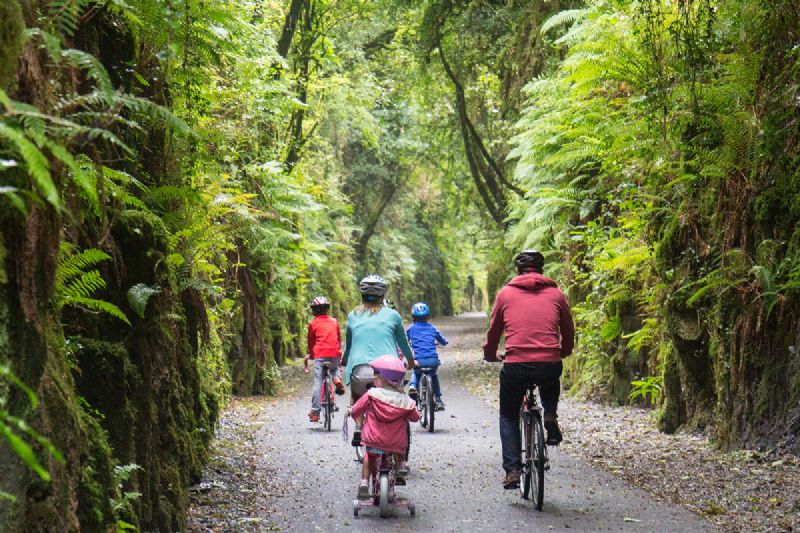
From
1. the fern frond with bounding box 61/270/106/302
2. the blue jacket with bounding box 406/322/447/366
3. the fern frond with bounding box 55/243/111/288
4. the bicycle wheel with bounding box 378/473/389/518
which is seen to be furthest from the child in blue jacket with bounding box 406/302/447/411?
the fern frond with bounding box 55/243/111/288

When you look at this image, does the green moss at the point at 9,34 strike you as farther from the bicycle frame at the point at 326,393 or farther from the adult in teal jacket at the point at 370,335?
the bicycle frame at the point at 326,393

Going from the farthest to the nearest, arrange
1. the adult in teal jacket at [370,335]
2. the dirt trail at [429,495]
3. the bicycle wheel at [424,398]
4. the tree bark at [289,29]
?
1. the tree bark at [289,29]
2. the bicycle wheel at [424,398]
3. the adult in teal jacket at [370,335]
4. the dirt trail at [429,495]

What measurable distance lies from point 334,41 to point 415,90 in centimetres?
342

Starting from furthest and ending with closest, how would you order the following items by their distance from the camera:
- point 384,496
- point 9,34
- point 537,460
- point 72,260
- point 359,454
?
1. point 359,454
2. point 537,460
3. point 384,496
4. point 72,260
5. point 9,34

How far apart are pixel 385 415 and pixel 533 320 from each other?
1647mm

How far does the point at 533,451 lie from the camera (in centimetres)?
820

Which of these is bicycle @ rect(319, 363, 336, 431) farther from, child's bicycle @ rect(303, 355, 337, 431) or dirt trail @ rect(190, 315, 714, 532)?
dirt trail @ rect(190, 315, 714, 532)

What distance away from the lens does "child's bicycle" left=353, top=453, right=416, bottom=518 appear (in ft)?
25.9

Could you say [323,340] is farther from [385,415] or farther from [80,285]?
[80,285]

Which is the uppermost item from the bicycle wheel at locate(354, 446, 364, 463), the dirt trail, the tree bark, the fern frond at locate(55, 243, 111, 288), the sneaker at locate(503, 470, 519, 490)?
the tree bark

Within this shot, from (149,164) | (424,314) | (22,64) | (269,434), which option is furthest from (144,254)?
(424,314)

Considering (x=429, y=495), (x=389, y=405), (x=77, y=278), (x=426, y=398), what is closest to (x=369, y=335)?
(x=389, y=405)

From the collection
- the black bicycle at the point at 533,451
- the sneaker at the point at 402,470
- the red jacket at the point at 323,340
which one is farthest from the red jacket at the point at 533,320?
the red jacket at the point at 323,340

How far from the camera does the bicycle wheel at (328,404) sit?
14.4 metres
